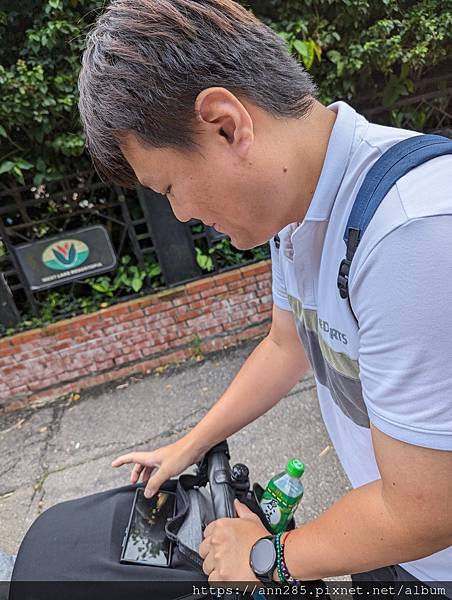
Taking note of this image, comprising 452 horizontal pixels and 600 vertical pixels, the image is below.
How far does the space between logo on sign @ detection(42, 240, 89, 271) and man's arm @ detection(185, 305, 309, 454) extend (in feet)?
7.56

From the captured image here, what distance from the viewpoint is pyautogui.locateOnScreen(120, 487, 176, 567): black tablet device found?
1102 millimetres

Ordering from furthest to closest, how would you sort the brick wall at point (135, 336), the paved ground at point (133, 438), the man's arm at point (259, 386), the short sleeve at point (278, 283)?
the brick wall at point (135, 336), the paved ground at point (133, 438), the man's arm at point (259, 386), the short sleeve at point (278, 283)

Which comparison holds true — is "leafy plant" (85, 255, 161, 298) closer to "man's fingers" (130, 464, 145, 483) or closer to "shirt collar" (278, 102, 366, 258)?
"man's fingers" (130, 464, 145, 483)

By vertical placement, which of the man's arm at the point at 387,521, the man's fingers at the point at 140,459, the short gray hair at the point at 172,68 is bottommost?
the man's fingers at the point at 140,459

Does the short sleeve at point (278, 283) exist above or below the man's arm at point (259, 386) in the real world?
above

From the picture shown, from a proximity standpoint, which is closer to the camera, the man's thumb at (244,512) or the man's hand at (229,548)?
the man's hand at (229,548)

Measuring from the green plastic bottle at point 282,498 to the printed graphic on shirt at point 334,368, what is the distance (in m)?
0.30

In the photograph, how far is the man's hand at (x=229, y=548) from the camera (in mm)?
1000

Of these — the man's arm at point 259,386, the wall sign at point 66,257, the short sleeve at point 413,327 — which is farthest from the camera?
the wall sign at point 66,257

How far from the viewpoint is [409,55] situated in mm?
3281

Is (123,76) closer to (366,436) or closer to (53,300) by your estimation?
(366,436)

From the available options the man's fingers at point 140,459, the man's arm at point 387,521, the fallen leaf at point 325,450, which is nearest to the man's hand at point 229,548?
the man's arm at point 387,521

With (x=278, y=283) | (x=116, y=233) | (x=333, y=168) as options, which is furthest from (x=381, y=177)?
(x=116, y=233)

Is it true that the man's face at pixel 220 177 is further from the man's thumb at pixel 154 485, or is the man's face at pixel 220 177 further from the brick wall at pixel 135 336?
the brick wall at pixel 135 336
